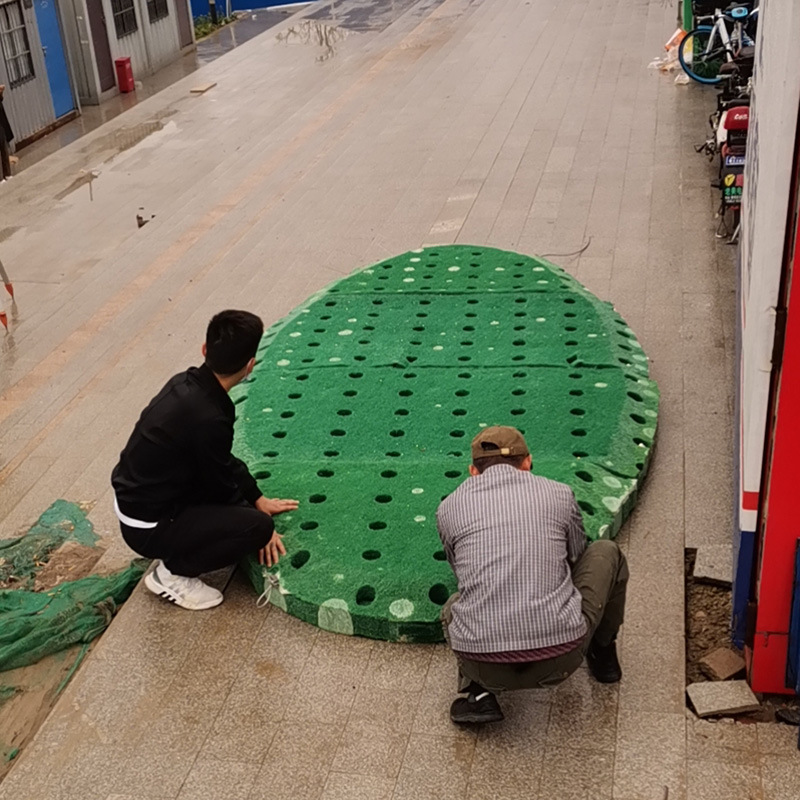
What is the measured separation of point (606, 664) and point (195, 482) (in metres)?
1.95

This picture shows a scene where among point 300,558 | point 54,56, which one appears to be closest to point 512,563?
point 300,558

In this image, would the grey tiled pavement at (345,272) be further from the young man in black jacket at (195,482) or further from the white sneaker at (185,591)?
the young man in black jacket at (195,482)

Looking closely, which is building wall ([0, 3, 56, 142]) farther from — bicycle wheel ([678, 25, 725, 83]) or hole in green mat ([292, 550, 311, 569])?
hole in green mat ([292, 550, 311, 569])

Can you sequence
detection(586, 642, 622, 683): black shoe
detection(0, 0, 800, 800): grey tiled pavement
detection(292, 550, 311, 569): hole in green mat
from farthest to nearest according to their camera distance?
detection(292, 550, 311, 569): hole in green mat
detection(586, 642, 622, 683): black shoe
detection(0, 0, 800, 800): grey tiled pavement

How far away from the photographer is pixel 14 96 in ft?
47.4

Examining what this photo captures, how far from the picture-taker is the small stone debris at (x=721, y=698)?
13.4 ft

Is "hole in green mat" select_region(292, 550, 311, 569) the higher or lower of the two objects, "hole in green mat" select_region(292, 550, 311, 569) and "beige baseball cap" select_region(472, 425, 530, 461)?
the lower

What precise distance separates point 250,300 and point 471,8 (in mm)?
12608

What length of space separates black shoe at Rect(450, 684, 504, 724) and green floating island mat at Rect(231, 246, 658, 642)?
0.47m

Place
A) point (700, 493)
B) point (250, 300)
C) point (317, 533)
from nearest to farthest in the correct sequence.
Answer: point (317, 533)
point (700, 493)
point (250, 300)

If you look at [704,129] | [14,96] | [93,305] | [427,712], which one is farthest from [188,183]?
[427,712]

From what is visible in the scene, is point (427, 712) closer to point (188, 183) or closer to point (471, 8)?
point (188, 183)

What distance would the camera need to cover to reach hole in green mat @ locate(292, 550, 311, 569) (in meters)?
4.92

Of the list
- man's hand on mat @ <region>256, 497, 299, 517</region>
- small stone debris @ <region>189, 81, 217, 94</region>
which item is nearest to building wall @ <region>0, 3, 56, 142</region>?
small stone debris @ <region>189, 81, 217, 94</region>
